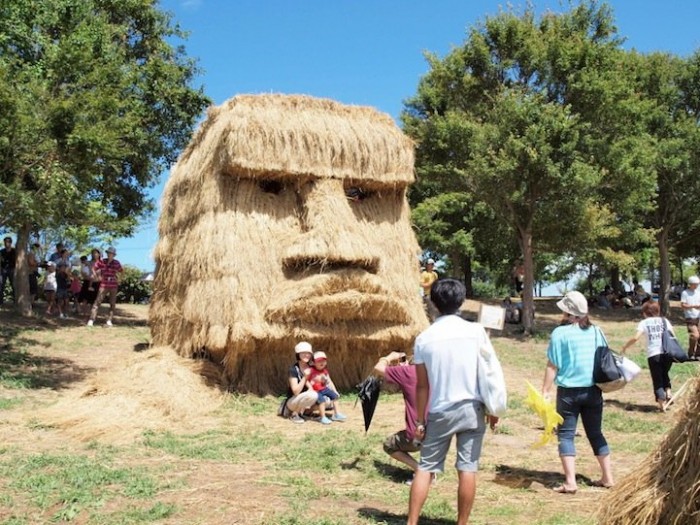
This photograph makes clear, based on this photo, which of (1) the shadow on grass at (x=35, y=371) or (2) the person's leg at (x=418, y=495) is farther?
(1) the shadow on grass at (x=35, y=371)

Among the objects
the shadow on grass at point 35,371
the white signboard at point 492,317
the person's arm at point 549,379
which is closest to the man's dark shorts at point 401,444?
the person's arm at point 549,379

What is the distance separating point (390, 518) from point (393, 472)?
132 cm

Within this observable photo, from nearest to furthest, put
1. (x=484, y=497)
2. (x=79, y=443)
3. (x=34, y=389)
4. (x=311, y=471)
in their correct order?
1. (x=484, y=497)
2. (x=311, y=471)
3. (x=79, y=443)
4. (x=34, y=389)

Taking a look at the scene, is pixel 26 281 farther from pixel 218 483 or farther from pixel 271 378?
pixel 218 483

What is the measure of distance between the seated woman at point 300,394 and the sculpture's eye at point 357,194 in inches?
114

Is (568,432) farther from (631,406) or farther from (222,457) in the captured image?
(631,406)

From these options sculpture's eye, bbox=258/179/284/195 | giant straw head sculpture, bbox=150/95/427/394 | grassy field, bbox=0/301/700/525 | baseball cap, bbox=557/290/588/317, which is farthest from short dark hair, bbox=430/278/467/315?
sculpture's eye, bbox=258/179/284/195

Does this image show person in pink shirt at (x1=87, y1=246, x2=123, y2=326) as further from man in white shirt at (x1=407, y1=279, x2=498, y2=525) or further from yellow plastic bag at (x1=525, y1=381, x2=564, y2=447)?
man in white shirt at (x1=407, y1=279, x2=498, y2=525)

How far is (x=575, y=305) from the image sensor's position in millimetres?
6102

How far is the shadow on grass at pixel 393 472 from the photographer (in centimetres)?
620

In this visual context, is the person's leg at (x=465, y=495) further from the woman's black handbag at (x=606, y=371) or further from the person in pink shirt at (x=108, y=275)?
the person in pink shirt at (x=108, y=275)

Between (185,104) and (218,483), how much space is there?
609 inches

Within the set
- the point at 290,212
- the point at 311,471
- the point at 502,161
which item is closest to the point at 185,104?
the point at 502,161

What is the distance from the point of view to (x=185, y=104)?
1967 centimetres
